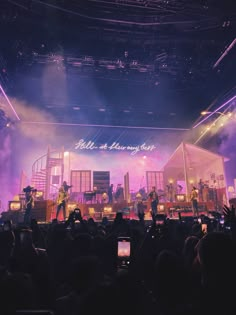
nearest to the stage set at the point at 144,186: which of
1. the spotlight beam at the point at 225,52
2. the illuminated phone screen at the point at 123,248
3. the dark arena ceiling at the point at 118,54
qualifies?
the dark arena ceiling at the point at 118,54

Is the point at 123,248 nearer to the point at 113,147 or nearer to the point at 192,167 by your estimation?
the point at 113,147

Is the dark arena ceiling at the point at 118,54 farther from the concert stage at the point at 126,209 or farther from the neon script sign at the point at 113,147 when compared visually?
the concert stage at the point at 126,209

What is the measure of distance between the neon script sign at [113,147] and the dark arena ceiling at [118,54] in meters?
3.64

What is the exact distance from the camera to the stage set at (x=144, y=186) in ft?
55.9

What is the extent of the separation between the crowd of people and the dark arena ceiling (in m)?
10.4

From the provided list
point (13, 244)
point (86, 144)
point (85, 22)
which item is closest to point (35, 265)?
point (13, 244)

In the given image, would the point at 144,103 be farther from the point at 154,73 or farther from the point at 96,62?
the point at 96,62

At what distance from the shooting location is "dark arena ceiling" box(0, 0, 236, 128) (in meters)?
10.5

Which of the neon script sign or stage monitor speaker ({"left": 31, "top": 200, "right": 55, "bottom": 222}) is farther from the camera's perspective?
the neon script sign

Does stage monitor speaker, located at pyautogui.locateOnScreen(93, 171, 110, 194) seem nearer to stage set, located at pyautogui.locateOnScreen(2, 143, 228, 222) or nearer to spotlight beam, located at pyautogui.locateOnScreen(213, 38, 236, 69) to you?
stage set, located at pyautogui.locateOnScreen(2, 143, 228, 222)

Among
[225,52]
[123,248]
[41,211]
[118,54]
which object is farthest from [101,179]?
[123,248]

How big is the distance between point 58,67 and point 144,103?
26.7ft

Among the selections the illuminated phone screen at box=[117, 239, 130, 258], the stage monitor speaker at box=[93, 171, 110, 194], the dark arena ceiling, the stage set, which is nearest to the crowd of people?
the illuminated phone screen at box=[117, 239, 130, 258]

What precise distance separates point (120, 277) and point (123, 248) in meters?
1.82
